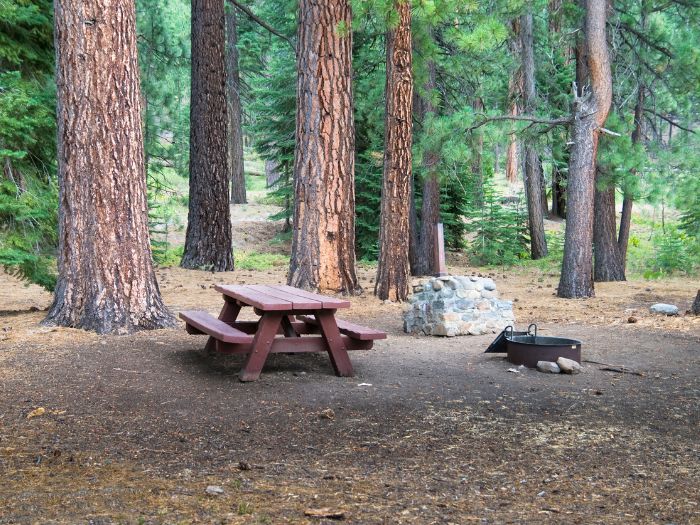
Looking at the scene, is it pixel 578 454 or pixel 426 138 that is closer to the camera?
pixel 578 454

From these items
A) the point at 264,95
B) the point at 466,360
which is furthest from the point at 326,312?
the point at 264,95

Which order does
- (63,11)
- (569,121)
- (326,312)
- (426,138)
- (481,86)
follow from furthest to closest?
(481,86)
(426,138)
(569,121)
(63,11)
(326,312)

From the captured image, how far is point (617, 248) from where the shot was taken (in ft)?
52.3

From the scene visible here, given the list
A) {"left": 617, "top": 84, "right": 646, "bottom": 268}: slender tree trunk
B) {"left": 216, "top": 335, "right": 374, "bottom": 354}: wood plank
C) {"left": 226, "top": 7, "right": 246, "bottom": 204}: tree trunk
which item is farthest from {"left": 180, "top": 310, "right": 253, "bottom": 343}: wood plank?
{"left": 226, "top": 7, "right": 246, "bottom": 204}: tree trunk

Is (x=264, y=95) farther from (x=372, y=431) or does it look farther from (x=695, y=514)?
(x=695, y=514)

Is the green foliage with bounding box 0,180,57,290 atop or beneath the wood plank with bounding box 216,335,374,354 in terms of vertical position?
atop

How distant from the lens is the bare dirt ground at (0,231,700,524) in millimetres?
3633

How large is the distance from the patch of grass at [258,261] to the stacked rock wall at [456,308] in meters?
7.34

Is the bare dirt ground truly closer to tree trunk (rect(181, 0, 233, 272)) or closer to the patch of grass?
tree trunk (rect(181, 0, 233, 272))

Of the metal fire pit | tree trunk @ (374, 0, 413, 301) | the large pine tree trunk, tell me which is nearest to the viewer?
the metal fire pit

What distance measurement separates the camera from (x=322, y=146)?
1095 centimetres

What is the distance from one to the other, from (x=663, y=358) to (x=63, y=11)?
22.0 feet

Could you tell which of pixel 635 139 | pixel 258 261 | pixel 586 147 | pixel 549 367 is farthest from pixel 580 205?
pixel 258 261

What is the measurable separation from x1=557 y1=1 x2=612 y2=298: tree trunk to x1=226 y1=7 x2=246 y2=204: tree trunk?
12.9 m
